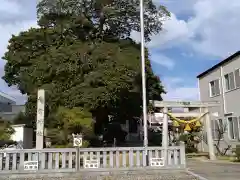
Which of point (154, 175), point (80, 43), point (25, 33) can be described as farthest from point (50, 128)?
point (154, 175)

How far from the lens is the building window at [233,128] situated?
2059 cm

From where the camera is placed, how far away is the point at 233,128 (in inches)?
837

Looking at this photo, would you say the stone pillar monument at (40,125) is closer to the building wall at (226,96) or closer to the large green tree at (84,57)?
the large green tree at (84,57)

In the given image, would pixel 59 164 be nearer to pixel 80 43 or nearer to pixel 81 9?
pixel 80 43

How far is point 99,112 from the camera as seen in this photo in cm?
2258

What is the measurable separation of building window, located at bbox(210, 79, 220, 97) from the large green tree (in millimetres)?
4450

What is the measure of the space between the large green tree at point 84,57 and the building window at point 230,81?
5.05 metres

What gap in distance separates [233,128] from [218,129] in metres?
2.01

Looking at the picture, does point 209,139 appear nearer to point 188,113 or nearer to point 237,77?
point 188,113

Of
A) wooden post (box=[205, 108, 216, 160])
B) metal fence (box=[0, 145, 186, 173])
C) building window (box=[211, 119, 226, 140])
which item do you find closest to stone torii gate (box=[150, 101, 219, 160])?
wooden post (box=[205, 108, 216, 160])

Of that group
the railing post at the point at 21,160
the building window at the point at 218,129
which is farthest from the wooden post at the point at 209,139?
the railing post at the point at 21,160

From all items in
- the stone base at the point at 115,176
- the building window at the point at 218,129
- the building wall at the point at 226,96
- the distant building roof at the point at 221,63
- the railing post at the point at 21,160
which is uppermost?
the distant building roof at the point at 221,63

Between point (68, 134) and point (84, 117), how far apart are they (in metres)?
1.34

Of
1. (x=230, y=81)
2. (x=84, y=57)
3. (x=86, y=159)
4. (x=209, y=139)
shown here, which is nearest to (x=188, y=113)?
(x=209, y=139)
